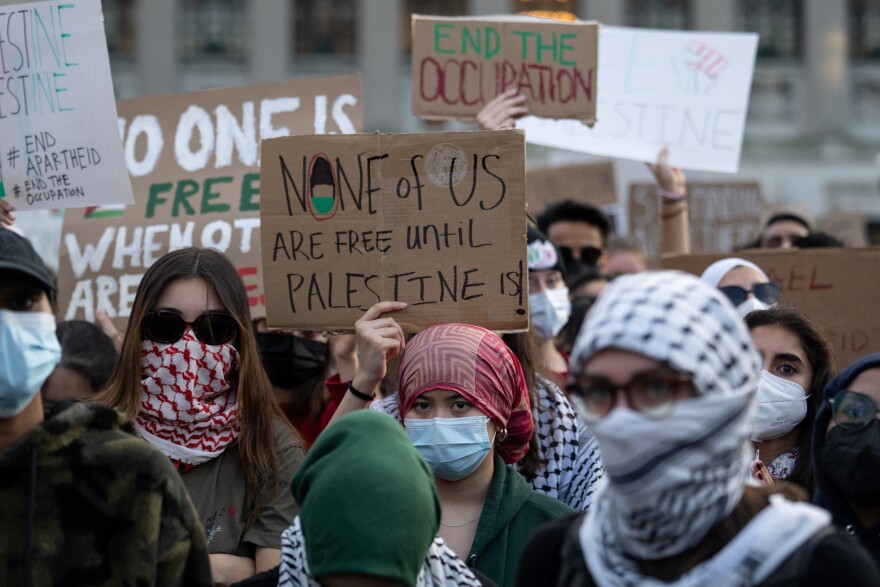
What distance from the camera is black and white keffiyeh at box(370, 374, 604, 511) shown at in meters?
3.80

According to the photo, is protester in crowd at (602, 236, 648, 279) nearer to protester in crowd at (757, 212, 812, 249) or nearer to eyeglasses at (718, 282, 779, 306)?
protester in crowd at (757, 212, 812, 249)

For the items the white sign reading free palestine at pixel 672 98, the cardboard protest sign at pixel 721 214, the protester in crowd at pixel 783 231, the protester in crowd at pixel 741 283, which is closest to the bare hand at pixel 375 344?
the protester in crowd at pixel 741 283

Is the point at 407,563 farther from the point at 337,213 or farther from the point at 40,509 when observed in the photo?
the point at 337,213

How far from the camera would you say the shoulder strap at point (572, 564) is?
7.29 ft

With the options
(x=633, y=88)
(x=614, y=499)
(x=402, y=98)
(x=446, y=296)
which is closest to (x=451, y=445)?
(x=446, y=296)

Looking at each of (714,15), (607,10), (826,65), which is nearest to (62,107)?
(607,10)

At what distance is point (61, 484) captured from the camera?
96.2 inches

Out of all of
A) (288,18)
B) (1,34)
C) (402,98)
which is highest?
(1,34)

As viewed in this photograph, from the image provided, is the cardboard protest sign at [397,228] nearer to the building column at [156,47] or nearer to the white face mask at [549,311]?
the white face mask at [549,311]

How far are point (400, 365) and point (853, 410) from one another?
4.20 ft

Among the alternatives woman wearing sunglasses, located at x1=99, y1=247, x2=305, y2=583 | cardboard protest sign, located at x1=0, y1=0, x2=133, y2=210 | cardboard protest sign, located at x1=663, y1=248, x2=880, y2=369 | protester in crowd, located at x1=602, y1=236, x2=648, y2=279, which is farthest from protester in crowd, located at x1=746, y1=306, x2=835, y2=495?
protester in crowd, located at x1=602, y1=236, x2=648, y2=279

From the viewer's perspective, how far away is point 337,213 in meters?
4.02

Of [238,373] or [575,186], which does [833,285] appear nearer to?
[238,373]

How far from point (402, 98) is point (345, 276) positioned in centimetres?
2302
